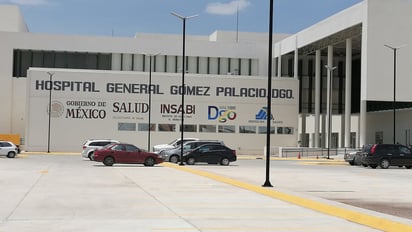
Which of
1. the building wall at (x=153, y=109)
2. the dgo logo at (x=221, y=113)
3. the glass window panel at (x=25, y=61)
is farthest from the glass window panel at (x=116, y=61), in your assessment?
the dgo logo at (x=221, y=113)

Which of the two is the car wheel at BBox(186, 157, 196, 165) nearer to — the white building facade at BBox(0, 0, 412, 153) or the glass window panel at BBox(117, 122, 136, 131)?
the white building facade at BBox(0, 0, 412, 153)

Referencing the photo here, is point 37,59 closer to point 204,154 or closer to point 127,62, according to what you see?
point 127,62

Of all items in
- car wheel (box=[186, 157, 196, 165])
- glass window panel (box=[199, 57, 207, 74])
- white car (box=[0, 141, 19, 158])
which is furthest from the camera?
glass window panel (box=[199, 57, 207, 74])

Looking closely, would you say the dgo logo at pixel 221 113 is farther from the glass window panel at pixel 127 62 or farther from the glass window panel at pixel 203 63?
the glass window panel at pixel 127 62

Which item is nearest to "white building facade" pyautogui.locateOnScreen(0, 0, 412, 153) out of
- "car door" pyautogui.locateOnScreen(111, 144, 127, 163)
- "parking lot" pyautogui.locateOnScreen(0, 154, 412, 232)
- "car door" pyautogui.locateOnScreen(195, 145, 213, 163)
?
"car door" pyautogui.locateOnScreen(195, 145, 213, 163)

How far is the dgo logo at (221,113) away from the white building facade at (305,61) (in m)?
3.10

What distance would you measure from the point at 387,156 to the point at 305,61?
47.7 metres

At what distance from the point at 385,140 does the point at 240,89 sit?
1692 cm

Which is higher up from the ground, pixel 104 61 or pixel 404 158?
pixel 104 61

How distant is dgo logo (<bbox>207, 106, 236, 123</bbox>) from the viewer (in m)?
70.4

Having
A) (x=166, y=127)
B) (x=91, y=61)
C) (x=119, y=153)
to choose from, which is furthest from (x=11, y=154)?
(x=91, y=61)

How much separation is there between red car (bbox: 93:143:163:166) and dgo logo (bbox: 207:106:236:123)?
1257 inches

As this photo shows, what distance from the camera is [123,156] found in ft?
126

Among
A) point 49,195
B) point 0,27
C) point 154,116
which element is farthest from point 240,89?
point 49,195
